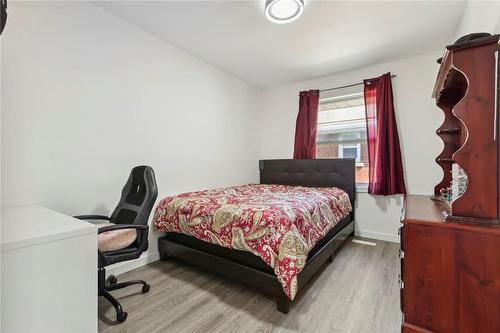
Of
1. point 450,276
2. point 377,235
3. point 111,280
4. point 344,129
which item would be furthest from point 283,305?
point 344,129

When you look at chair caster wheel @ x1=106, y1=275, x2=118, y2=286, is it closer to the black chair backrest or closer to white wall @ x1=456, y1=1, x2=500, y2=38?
the black chair backrest

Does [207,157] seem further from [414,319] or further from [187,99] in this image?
[414,319]

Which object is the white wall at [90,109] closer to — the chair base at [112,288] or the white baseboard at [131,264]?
the white baseboard at [131,264]

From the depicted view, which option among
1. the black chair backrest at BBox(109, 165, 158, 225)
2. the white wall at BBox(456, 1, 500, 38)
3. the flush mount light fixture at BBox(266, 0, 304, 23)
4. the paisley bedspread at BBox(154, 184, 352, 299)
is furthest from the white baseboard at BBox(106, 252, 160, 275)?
the white wall at BBox(456, 1, 500, 38)

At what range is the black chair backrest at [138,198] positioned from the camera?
176 centimetres

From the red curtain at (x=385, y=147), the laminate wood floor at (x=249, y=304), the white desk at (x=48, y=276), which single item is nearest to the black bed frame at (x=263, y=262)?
the laminate wood floor at (x=249, y=304)

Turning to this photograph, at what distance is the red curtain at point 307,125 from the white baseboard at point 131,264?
105 inches

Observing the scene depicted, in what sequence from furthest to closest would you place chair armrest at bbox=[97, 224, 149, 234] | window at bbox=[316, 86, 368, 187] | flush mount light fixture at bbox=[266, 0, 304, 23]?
window at bbox=[316, 86, 368, 187], flush mount light fixture at bbox=[266, 0, 304, 23], chair armrest at bbox=[97, 224, 149, 234]

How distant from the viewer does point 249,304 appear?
1.78m

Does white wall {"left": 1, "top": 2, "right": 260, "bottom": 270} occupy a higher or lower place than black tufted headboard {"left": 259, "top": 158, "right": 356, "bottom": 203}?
higher

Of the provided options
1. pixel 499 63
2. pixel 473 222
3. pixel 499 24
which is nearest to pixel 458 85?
pixel 499 24

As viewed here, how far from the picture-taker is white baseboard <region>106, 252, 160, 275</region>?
2234mm

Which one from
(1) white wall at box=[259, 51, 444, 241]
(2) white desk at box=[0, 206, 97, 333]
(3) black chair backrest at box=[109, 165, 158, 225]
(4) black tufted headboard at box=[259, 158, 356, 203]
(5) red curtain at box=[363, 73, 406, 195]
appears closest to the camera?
(2) white desk at box=[0, 206, 97, 333]

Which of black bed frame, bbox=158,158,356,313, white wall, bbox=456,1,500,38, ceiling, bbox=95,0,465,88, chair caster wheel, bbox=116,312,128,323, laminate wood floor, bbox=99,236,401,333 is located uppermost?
ceiling, bbox=95,0,465,88
